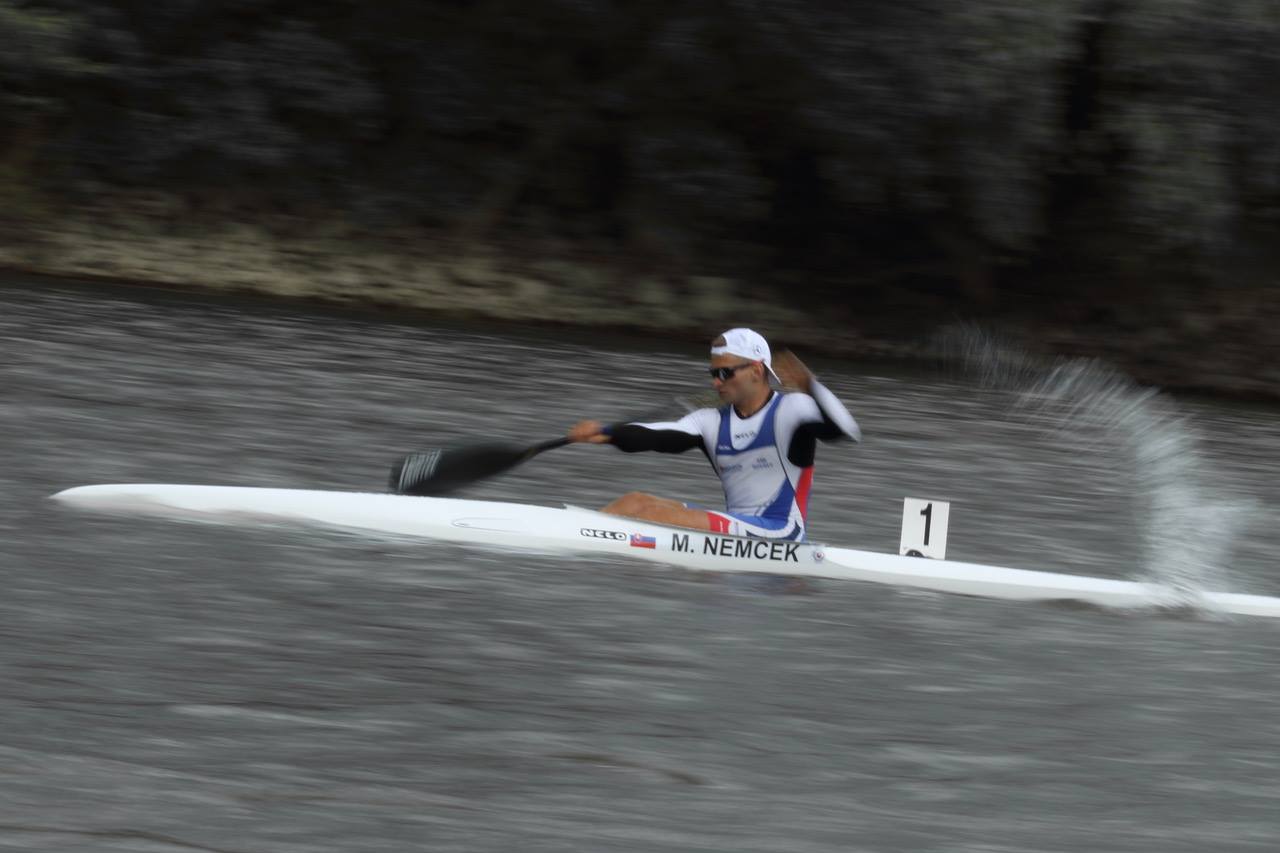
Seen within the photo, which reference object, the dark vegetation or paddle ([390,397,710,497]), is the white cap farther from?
the dark vegetation

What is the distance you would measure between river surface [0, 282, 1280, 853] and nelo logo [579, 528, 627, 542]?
0.77ft

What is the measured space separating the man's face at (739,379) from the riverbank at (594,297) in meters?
12.8

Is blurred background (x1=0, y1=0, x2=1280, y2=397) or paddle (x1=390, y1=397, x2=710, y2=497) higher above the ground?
blurred background (x1=0, y1=0, x2=1280, y2=397)

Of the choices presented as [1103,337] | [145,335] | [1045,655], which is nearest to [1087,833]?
[1045,655]

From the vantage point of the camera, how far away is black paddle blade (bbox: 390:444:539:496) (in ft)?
31.9

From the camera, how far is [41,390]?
44.3 ft

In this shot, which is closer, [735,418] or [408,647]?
[408,647]

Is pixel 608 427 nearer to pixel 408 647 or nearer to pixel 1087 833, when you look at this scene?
pixel 408 647

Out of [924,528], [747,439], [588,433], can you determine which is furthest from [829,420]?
[588,433]

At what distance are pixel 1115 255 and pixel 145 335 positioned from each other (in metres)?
11.2

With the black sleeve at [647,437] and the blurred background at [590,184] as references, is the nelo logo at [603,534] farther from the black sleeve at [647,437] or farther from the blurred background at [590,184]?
the blurred background at [590,184]

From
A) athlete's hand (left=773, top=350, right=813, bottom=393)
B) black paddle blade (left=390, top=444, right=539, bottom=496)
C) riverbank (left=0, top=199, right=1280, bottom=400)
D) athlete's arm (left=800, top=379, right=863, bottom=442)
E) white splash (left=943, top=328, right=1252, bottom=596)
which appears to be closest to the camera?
Result: athlete's arm (left=800, top=379, right=863, bottom=442)

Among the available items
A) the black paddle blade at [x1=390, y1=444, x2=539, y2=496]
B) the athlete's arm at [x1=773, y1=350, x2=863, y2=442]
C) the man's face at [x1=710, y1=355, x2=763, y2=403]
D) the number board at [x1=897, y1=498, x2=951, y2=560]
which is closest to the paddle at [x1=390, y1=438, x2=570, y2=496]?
the black paddle blade at [x1=390, y1=444, x2=539, y2=496]

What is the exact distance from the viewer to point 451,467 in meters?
9.77
